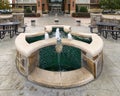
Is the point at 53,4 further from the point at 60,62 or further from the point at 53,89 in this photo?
the point at 53,89

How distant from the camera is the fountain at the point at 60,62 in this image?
19.5 ft

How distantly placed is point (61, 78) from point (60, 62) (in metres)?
1.57

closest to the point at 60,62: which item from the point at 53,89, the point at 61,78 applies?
the point at 61,78

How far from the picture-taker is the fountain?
19.5ft

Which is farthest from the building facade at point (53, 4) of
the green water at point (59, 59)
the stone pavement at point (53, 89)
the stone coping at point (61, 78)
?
the stone coping at point (61, 78)

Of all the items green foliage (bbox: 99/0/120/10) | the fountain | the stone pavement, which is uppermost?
green foliage (bbox: 99/0/120/10)

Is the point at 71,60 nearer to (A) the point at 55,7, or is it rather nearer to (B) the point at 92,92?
(B) the point at 92,92

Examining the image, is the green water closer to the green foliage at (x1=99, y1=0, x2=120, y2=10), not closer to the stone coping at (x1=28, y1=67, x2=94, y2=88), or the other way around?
the stone coping at (x1=28, y1=67, x2=94, y2=88)

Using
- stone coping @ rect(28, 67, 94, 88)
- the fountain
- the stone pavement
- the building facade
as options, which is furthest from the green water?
the building facade

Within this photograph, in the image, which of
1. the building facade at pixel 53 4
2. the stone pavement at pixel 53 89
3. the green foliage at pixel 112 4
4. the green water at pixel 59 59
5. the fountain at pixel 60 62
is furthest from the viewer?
the building facade at pixel 53 4

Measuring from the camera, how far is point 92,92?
541 cm

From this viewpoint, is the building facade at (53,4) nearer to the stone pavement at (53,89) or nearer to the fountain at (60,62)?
the fountain at (60,62)

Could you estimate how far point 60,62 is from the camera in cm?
752

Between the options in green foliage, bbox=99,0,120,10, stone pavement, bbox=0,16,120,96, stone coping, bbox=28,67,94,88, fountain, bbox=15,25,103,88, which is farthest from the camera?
green foliage, bbox=99,0,120,10
